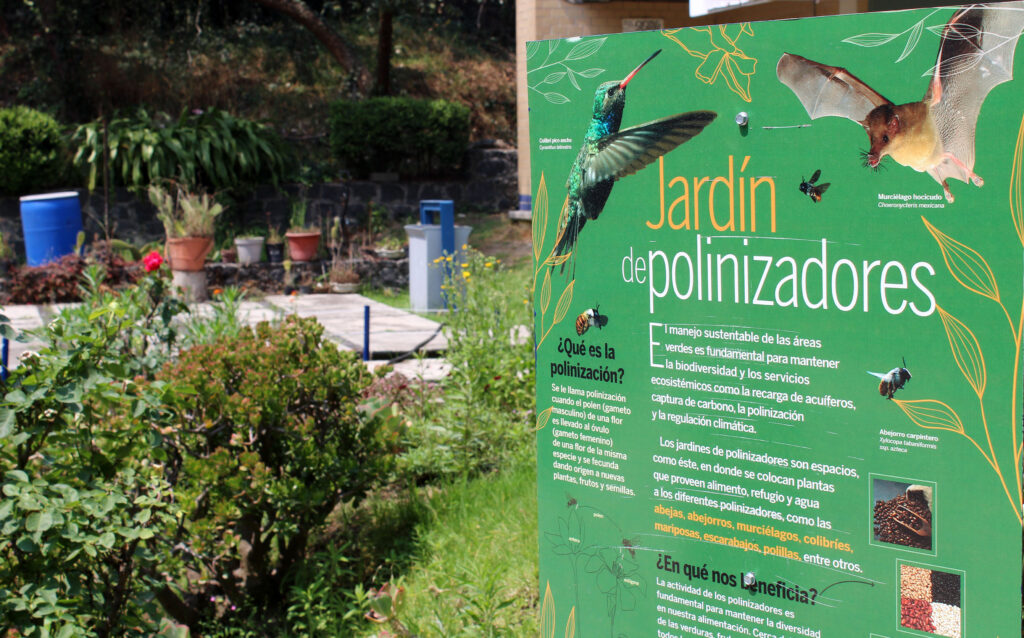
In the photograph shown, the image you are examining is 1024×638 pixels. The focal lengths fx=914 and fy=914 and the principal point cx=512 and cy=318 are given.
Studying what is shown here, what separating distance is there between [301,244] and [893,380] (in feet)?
32.5

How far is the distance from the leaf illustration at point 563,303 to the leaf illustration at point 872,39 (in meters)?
0.68

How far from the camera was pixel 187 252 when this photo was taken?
9922 mm

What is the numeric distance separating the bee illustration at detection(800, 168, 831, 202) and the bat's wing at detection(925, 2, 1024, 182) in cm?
17

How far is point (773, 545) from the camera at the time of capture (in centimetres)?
159

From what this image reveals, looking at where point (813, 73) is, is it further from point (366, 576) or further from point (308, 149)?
point (308, 149)

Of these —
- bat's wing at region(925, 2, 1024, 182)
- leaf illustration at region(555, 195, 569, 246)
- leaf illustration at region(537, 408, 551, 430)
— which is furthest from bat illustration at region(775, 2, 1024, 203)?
leaf illustration at region(537, 408, 551, 430)

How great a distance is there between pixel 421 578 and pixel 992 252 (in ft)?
7.30

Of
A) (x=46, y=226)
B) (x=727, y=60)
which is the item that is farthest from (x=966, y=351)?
(x=46, y=226)

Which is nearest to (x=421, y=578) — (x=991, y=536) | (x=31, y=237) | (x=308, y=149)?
(x=991, y=536)

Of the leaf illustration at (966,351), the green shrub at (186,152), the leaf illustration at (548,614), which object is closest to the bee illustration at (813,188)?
the leaf illustration at (966,351)

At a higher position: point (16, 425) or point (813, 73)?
point (813, 73)

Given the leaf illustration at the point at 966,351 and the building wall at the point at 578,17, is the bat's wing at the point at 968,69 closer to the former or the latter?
the leaf illustration at the point at 966,351

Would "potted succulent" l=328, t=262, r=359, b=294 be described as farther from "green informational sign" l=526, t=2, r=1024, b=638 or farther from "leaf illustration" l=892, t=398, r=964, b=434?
"leaf illustration" l=892, t=398, r=964, b=434

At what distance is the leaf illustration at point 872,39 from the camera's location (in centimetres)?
139
